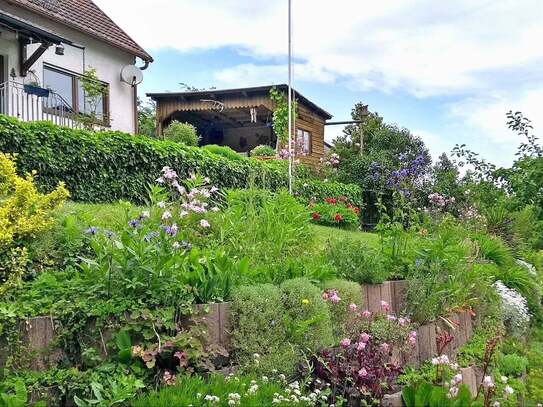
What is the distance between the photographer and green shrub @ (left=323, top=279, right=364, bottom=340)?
360cm

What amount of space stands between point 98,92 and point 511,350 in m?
10.3

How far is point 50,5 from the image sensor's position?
1276cm

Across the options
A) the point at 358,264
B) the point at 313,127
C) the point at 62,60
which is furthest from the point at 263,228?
the point at 313,127

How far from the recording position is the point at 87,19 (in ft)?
46.4

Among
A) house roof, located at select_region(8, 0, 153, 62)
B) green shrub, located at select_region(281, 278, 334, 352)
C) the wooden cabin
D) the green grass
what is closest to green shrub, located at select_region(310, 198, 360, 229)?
the green grass

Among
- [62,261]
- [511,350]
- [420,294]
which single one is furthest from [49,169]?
[511,350]

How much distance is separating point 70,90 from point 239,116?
34.0ft

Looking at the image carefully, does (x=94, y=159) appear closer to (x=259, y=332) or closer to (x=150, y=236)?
(x=150, y=236)

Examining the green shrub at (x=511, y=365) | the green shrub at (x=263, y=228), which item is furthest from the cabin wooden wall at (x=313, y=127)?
the green shrub at (x=511, y=365)

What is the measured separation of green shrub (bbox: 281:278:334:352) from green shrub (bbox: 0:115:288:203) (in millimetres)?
2664

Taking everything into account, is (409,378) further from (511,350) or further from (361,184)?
(361,184)

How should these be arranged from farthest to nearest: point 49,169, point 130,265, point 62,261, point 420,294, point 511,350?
point 49,169 < point 511,350 < point 420,294 < point 62,261 < point 130,265

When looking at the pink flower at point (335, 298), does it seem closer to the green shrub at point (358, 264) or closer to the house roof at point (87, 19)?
the green shrub at point (358, 264)

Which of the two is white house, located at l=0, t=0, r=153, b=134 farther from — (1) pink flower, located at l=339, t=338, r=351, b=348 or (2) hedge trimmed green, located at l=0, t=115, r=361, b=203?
(1) pink flower, located at l=339, t=338, r=351, b=348
